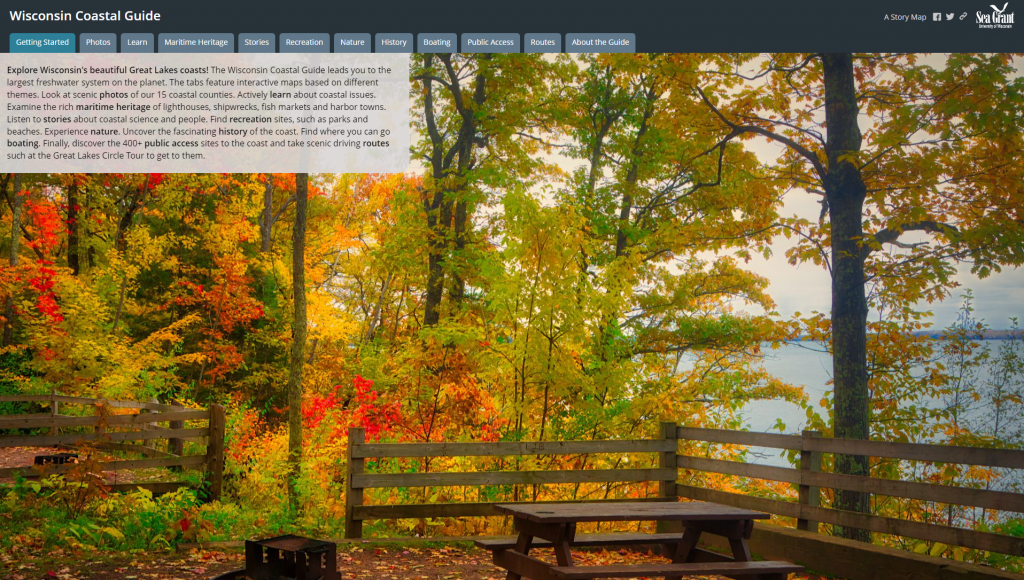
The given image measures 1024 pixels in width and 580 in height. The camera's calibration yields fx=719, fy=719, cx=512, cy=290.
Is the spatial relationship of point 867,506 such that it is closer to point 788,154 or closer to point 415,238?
point 788,154

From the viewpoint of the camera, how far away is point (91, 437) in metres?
8.22

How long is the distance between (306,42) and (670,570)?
16.4 ft

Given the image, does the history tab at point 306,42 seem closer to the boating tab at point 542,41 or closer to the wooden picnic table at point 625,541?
the boating tab at point 542,41

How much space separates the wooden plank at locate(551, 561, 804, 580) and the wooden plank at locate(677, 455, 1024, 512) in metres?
1.38

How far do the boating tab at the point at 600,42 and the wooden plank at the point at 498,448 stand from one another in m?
3.82

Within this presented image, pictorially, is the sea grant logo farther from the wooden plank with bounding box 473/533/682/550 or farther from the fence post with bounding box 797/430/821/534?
the wooden plank with bounding box 473/533/682/550

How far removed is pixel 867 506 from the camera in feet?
26.7

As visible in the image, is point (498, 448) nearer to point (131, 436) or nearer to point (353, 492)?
point (353, 492)

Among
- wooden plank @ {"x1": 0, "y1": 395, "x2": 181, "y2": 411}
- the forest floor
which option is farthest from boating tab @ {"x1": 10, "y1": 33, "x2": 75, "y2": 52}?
wooden plank @ {"x1": 0, "y1": 395, "x2": 181, "y2": 411}

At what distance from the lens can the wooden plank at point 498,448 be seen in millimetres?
7043

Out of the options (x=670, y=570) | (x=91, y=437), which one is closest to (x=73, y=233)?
(x=91, y=437)

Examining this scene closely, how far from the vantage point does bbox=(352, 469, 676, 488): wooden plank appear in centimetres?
702

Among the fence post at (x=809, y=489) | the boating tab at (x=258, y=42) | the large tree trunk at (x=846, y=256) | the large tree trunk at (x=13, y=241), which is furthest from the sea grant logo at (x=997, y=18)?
the large tree trunk at (x=13, y=241)

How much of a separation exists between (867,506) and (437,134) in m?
11.7
